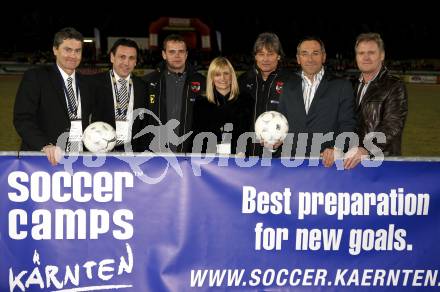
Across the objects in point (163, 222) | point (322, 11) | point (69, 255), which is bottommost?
point (69, 255)

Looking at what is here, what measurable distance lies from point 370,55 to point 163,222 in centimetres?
248

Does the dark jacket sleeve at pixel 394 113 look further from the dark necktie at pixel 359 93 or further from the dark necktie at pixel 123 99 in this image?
the dark necktie at pixel 123 99

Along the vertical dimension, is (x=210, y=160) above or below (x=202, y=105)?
below

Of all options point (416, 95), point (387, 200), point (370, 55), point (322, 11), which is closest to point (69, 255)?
point (387, 200)

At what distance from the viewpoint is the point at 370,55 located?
4.63 m

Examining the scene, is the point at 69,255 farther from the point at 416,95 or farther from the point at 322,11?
the point at 322,11

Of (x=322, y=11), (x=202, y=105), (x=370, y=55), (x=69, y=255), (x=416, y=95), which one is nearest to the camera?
(x=69, y=255)

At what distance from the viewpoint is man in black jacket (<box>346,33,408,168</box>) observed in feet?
→ 14.5

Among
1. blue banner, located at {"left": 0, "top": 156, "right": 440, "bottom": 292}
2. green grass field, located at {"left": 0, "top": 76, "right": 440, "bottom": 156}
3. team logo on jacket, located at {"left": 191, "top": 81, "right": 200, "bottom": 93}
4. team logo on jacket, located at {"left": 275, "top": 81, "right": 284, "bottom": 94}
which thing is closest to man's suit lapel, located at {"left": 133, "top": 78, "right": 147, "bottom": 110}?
team logo on jacket, located at {"left": 191, "top": 81, "right": 200, "bottom": 93}

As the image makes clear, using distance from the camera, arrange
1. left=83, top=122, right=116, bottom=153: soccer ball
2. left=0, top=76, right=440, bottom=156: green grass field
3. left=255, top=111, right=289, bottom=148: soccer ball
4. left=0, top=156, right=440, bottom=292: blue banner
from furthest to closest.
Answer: left=0, top=76, right=440, bottom=156: green grass field, left=255, top=111, right=289, bottom=148: soccer ball, left=83, top=122, right=116, bottom=153: soccer ball, left=0, top=156, right=440, bottom=292: blue banner

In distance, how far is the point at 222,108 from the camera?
4895mm

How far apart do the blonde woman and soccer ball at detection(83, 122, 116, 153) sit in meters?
1.11

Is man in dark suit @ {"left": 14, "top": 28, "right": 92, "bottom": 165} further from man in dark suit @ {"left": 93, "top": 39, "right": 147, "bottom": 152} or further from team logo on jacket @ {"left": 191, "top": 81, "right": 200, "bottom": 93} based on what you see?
team logo on jacket @ {"left": 191, "top": 81, "right": 200, "bottom": 93}

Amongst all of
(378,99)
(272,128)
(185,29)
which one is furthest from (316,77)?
(185,29)
